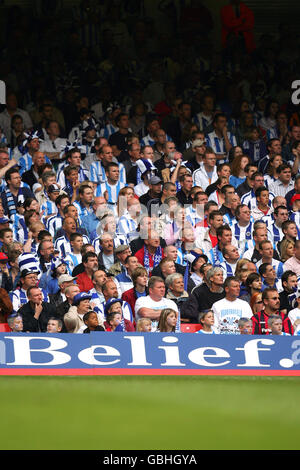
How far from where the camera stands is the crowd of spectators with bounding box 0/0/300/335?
14.0m

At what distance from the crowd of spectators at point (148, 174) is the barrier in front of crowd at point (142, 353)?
1.44ft

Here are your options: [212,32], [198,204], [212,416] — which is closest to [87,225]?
[198,204]

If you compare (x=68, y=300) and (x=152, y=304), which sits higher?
(x=68, y=300)

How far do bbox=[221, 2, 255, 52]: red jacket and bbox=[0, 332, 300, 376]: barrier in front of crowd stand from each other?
8049mm

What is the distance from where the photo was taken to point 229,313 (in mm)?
13875

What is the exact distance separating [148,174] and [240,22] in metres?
4.61

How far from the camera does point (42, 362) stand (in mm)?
13031

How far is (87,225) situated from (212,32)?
630cm

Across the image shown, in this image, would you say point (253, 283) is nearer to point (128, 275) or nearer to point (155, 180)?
point (128, 275)

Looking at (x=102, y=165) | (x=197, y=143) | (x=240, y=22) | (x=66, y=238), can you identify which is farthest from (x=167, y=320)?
(x=240, y=22)

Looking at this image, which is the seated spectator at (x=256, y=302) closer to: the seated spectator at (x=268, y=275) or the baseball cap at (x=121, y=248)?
the seated spectator at (x=268, y=275)

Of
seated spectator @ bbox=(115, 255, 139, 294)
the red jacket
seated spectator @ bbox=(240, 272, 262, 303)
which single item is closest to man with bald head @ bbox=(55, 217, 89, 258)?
seated spectator @ bbox=(115, 255, 139, 294)

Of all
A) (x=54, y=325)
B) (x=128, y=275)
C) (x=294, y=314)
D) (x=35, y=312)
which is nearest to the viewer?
(x=54, y=325)

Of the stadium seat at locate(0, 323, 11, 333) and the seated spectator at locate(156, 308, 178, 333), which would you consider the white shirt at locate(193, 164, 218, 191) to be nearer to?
the seated spectator at locate(156, 308, 178, 333)
